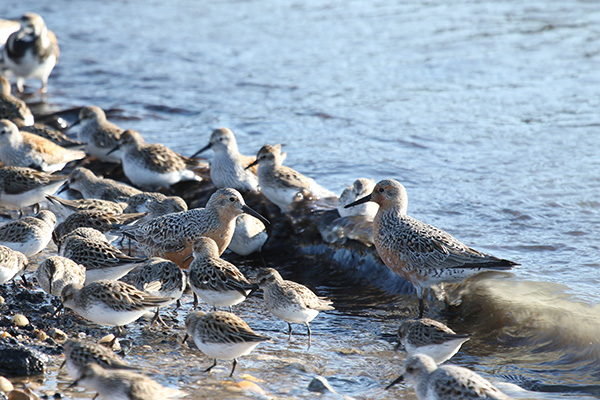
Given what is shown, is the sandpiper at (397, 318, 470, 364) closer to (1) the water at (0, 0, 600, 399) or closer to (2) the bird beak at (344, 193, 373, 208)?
(1) the water at (0, 0, 600, 399)

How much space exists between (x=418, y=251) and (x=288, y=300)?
1687mm

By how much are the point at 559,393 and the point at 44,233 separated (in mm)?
5272

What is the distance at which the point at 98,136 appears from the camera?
12703mm

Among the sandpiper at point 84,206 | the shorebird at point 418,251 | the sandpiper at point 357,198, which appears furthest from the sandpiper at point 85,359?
the sandpiper at point 357,198

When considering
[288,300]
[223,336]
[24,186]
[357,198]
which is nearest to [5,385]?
[223,336]

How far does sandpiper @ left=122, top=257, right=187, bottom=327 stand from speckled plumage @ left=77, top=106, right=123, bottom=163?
529cm

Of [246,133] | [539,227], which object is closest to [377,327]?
[539,227]

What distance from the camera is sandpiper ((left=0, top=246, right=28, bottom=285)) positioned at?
7.36m

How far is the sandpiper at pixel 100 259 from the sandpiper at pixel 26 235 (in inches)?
24.9

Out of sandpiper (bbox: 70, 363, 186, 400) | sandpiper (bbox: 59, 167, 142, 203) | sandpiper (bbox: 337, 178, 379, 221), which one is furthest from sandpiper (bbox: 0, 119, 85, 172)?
sandpiper (bbox: 70, 363, 186, 400)

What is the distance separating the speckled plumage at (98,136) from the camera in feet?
41.4

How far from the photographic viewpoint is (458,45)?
60.2ft

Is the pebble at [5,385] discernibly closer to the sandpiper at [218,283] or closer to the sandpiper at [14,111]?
the sandpiper at [218,283]

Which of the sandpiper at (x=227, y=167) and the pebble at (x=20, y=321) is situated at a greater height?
the sandpiper at (x=227, y=167)
